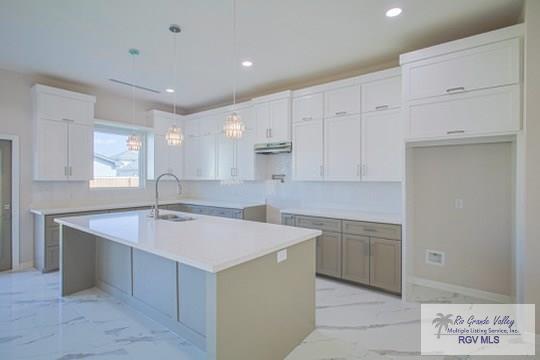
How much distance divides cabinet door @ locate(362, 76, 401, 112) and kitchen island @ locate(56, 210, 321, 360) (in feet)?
6.57

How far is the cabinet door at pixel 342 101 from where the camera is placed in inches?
146

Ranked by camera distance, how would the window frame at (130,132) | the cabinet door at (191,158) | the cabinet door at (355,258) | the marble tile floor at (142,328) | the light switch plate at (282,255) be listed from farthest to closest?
1. the cabinet door at (191,158)
2. the window frame at (130,132)
3. the cabinet door at (355,258)
4. the marble tile floor at (142,328)
5. the light switch plate at (282,255)

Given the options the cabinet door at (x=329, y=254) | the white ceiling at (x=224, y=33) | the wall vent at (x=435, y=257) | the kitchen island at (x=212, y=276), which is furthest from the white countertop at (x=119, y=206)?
the wall vent at (x=435, y=257)

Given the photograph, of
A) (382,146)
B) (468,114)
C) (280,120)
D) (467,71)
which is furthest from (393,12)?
(280,120)

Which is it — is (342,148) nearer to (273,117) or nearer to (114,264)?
(273,117)

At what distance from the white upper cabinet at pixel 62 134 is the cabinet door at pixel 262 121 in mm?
2685

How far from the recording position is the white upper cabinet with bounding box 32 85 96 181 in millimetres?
4086

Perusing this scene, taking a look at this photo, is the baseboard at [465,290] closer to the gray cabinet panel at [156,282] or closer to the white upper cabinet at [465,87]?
the white upper cabinet at [465,87]

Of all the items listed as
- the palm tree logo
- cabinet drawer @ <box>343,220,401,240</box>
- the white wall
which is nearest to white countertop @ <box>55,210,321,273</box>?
cabinet drawer @ <box>343,220,401,240</box>

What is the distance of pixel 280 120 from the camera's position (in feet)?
14.5

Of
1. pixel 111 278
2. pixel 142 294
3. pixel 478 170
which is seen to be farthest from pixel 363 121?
pixel 111 278

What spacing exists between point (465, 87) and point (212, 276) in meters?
2.87

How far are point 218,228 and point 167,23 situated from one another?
2.09 m

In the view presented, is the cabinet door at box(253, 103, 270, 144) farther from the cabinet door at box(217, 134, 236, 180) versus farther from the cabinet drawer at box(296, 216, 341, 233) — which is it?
the cabinet drawer at box(296, 216, 341, 233)
